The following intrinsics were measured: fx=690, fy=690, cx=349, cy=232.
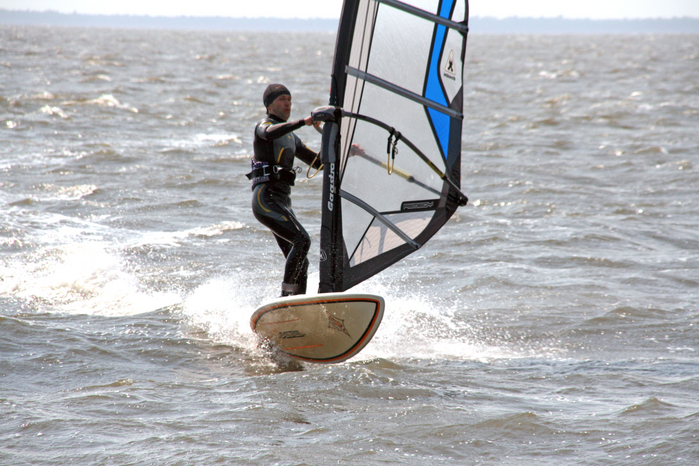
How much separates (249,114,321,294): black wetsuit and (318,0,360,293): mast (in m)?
0.22

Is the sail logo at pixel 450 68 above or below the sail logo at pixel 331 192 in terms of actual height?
above

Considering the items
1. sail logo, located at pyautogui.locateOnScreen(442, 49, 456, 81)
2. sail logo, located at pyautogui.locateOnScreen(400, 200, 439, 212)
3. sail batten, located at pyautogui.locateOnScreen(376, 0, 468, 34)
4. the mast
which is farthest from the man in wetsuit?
sail logo, located at pyautogui.locateOnScreen(442, 49, 456, 81)

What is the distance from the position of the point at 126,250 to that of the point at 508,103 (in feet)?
60.5

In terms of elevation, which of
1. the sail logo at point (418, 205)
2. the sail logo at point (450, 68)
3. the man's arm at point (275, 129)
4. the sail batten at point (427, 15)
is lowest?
the sail logo at point (418, 205)

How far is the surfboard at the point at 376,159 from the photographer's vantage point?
466cm

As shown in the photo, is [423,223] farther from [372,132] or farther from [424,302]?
[424,302]

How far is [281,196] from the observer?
517 centimetres

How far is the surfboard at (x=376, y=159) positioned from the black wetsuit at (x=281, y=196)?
0.24m

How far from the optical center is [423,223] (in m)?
5.24

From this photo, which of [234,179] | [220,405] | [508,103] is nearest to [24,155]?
[234,179]

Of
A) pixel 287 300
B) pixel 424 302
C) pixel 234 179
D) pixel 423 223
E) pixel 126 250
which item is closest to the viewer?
pixel 287 300

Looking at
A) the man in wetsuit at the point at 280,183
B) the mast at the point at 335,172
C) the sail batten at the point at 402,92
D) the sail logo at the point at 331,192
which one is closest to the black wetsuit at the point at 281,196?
the man in wetsuit at the point at 280,183

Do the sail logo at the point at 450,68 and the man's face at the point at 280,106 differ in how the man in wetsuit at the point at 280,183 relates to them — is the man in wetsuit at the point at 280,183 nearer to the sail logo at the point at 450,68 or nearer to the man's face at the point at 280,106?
the man's face at the point at 280,106

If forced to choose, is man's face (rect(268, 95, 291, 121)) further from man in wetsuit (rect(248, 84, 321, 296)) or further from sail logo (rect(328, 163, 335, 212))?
sail logo (rect(328, 163, 335, 212))
